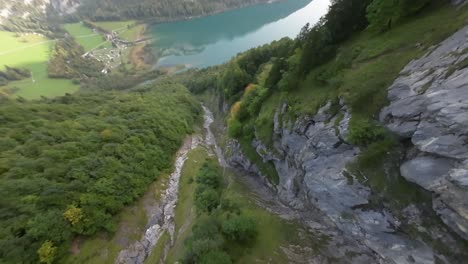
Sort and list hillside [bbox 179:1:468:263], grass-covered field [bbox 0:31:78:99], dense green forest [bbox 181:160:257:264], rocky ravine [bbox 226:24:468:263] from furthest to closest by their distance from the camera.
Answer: grass-covered field [bbox 0:31:78:99] < dense green forest [bbox 181:160:257:264] < hillside [bbox 179:1:468:263] < rocky ravine [bbox 226:24:468:263]

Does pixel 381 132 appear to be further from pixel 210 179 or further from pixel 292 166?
pixel 210 179

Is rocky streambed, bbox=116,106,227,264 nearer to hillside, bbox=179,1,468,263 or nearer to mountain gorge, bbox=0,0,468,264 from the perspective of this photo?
mountain gorge, bbox=0,0,468,264

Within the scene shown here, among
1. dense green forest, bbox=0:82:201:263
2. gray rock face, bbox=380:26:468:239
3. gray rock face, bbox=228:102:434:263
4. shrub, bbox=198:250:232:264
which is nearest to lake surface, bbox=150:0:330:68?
dense green forest, bbox=0:82:201:263

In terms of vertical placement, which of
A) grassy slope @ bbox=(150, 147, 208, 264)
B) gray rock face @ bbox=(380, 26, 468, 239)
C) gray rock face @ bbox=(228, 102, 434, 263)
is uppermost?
gray rock face @ bbox=(380, 26, 468, 239)

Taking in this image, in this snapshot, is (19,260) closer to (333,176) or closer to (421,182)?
(333,176)

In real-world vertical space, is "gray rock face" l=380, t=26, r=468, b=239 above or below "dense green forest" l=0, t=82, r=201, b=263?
above

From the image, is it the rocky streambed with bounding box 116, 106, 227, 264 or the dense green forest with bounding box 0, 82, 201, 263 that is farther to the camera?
the rocky streambed with bounding box 116, 106, 227, 264

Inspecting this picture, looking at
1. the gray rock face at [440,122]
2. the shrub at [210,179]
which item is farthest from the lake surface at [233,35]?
the gray rock face at [440,122]
